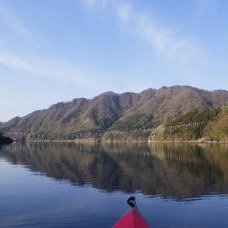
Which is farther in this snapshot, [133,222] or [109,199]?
[109,199]

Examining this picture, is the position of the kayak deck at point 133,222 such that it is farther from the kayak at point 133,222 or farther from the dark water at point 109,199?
the dark water at point 109,199

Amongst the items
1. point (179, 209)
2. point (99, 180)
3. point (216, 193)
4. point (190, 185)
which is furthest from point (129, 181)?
point (179, 209)

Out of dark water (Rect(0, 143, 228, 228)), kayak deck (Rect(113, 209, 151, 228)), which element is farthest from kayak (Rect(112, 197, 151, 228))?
dark water (Rect(0, 143, 228, 228))

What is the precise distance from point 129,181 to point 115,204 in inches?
818

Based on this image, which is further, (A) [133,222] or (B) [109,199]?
(B) [109,199]

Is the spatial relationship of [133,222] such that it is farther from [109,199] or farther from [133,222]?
[109,199]

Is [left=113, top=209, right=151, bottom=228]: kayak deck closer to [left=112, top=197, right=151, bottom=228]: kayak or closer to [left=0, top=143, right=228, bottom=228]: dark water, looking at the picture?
[left=112, top=197, right=151, bottom=228]: kayak

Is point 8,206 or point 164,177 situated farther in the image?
point 164,177

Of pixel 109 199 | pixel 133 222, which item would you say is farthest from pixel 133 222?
pixel 109 199

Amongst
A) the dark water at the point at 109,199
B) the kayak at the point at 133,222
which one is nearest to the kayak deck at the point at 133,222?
the kayak at the point at 133,222

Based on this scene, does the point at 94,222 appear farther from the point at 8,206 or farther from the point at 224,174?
the point at 224,174

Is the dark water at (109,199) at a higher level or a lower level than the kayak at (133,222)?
lower

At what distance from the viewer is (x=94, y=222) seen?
36.1 m

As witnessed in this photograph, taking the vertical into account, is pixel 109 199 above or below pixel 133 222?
below
